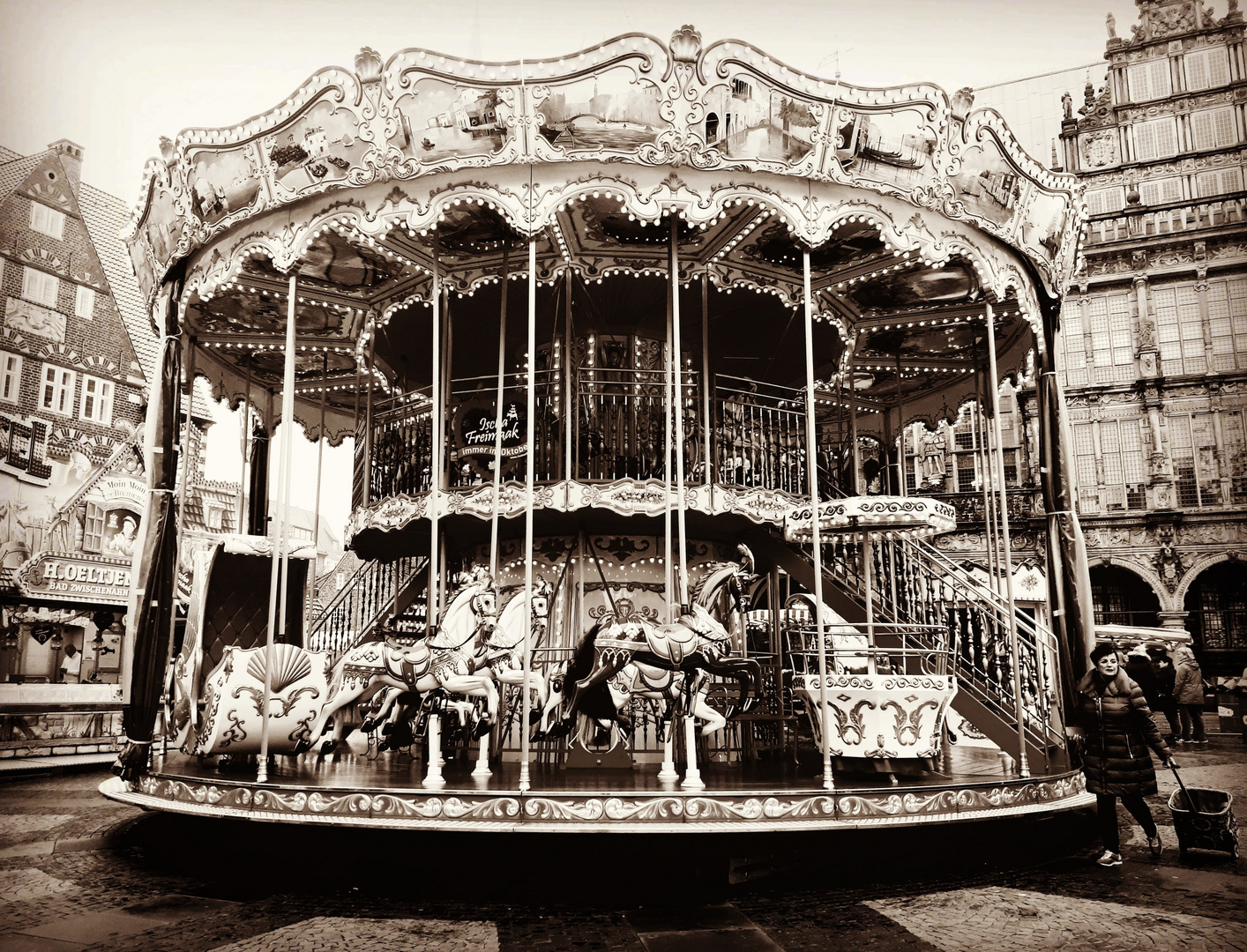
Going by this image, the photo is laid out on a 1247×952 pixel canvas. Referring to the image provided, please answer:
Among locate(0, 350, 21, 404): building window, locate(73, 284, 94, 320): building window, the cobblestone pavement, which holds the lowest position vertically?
the cobblestone pavement

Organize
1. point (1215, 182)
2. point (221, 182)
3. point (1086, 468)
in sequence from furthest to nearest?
point (1086, 468) → point (1215, 182) → point (221, 182)

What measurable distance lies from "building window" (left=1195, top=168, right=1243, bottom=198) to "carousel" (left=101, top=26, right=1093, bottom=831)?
749 inches

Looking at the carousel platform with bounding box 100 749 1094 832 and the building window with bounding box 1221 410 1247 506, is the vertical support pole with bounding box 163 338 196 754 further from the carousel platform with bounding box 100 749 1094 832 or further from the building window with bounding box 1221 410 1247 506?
the building window with bounding box 1221 410 1247 506

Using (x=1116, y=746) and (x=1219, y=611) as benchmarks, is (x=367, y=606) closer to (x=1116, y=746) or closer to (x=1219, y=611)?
(x=1116, y=746)

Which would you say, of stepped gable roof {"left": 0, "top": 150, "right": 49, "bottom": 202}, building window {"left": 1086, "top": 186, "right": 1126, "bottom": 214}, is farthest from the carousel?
building window {"left": 1086, "top": 186, "right": 1126, "bottom": 214}

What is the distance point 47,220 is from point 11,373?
10.7 ft

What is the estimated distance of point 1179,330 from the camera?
31500 millimetres

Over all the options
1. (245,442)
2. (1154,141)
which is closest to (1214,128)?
(1154,141)

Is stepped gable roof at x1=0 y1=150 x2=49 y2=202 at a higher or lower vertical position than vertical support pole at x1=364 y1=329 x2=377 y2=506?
higher

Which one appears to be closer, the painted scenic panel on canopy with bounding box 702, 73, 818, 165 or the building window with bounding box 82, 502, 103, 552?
the painted scenic panel on canopy with bounding box 702, 73, 818, 165

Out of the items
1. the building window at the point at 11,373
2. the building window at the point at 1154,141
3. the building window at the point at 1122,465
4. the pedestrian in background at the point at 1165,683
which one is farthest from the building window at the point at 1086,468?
the building window at the point at 11,373

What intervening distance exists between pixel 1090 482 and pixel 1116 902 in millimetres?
28910

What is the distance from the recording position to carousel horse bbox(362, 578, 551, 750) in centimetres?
831

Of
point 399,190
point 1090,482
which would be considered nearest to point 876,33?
point 399,190
